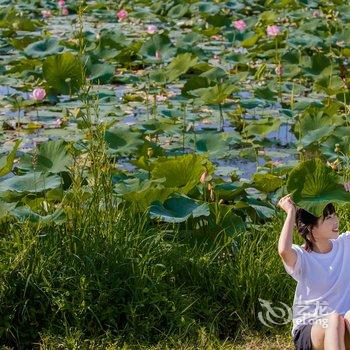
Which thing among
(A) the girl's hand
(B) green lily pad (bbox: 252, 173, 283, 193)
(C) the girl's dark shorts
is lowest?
(B) green lily pad (bbox: 252, 173, 283, 193)

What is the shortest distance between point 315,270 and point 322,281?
0.04 metres

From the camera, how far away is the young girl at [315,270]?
312 centimetres

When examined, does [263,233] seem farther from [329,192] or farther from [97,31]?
[97,31]

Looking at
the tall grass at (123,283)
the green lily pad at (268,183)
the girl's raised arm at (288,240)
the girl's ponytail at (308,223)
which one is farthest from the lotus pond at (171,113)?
the girl's raised arm at (288,240)

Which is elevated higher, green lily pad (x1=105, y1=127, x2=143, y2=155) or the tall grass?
the tall grass

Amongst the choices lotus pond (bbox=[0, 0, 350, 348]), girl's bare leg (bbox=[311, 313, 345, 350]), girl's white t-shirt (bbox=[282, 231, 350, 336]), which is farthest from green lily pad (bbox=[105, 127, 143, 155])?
girl's bare leg (bbox=[311, 313, 345, 350])

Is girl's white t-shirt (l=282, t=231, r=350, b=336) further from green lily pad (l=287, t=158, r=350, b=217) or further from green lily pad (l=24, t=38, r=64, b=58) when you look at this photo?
green lily pad (l=24, t=38, r=64, b=58)

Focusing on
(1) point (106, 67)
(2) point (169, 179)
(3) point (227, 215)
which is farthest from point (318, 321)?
(1) point (106, 67)

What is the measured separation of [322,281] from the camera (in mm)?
3158

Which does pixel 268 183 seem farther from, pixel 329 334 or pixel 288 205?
pixel 329 334

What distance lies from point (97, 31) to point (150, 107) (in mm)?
3221

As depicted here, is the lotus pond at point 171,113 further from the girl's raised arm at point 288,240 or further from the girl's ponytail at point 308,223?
the girl's raised arm at point 288,240

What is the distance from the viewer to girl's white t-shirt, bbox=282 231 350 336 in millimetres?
3154

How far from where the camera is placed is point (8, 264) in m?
3.54
